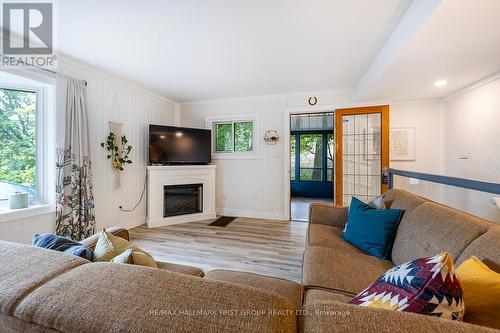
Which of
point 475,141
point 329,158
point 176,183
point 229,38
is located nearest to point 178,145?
point 176,183

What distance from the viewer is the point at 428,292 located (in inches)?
25.3

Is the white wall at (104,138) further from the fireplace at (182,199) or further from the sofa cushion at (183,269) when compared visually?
the sofa cushion at (183,269)

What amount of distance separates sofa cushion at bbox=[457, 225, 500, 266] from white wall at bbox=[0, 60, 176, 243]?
359 centimetres

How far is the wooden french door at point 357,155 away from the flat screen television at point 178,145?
2.47 metres

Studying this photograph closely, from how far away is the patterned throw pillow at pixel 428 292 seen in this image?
2.06ft

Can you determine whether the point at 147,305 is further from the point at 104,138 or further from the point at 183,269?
the point at 104,138

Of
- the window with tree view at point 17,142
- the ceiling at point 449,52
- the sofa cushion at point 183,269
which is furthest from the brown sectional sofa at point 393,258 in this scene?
the window with tree view at point 17,142

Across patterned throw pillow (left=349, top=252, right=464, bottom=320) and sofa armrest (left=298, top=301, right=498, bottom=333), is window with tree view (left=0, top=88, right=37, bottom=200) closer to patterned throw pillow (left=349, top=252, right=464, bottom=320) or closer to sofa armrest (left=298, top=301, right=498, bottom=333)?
sofa armrest (left=298, top=301, right=498, bottom=333)

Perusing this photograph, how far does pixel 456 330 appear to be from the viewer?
42cm

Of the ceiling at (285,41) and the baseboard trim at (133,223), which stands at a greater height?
the ceiling at (285,41)

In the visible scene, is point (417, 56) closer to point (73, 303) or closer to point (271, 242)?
point (271, 242)

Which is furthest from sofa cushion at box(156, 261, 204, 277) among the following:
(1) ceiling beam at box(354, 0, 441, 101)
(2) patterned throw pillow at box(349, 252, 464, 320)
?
(1) ceiling beam at box(354, 0, 441, 101)

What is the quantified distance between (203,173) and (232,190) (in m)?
0.71

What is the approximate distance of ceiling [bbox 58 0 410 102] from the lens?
177 centimetres
